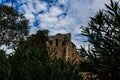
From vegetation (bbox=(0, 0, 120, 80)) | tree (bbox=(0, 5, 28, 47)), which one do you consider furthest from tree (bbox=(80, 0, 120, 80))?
tree (bbox=(0, 5, 28, 47))

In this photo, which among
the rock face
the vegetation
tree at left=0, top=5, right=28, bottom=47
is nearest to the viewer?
the vegetation

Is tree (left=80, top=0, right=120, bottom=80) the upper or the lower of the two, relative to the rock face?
lower

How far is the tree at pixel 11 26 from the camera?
119ft

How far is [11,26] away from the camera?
36.8 metres

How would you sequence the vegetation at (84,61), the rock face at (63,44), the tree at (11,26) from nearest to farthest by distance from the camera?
the vegetation at (84,61) → the tree at (11,26) → the rock face at (63,44)

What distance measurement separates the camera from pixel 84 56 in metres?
9.85

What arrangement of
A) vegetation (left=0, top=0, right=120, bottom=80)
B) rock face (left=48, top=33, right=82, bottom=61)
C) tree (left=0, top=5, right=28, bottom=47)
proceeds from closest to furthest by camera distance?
vegetation (left=0, top=0, right=120, bottom=80)
tree (left=0, top=5, right=28, bottom=47)
rock face (left=48, top=33, right=82, bottom=61)

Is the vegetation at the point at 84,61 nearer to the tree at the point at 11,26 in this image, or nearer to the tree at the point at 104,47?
the tree at the point at 104,47

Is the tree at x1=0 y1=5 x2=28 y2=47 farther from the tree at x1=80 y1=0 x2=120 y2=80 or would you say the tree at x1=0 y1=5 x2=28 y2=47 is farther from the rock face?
the tree at x1=80 y1=0 x2=120 y2=80

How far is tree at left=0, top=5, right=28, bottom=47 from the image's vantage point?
36213 millimetres

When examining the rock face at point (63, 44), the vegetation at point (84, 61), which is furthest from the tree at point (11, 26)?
the vegetation at point (84, 61)

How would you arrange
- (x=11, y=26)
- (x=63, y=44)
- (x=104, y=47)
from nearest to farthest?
(x=104, y=47) < (x=11, y=26) < (x=63, y=44)

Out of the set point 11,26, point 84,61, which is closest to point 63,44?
point 11,26

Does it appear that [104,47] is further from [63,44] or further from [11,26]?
[63,44]
